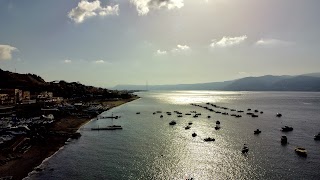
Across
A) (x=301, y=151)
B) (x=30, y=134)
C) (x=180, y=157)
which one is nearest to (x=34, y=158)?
(x=30, y=134)

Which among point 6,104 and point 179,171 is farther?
point 6,104

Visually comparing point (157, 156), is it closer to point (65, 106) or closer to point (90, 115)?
point (90, 115)

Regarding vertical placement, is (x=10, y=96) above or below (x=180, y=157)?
above

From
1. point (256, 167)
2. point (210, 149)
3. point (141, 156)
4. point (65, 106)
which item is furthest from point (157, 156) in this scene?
point (65, 106)

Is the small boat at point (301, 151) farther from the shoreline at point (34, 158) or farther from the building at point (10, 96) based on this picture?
the building at point (10, 96)

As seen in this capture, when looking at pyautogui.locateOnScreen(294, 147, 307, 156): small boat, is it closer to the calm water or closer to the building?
the calm water

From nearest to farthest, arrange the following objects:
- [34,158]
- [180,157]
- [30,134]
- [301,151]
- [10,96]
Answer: [34,158]
[180,157]
[301,151]
[30,134]
[10,96]

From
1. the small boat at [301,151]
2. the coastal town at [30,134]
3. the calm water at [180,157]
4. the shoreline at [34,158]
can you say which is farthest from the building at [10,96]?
the small boat at [301,151]

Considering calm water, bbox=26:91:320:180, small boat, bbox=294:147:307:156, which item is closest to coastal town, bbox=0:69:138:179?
calm water, bbox=26:91:320:180

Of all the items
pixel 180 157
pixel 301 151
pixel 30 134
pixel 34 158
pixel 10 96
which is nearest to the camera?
pixel 34 158

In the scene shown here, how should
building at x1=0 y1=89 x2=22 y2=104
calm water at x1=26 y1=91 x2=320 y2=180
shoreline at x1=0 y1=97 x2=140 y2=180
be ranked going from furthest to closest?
building at x1=0 y1=89 x2=22 y2=104 → calm water at x1=26 y1=91 x2=320 y2=180 → shoreline at x1=0 y1=97 x2=140 y2=180

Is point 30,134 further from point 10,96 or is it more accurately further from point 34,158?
point 10,96
